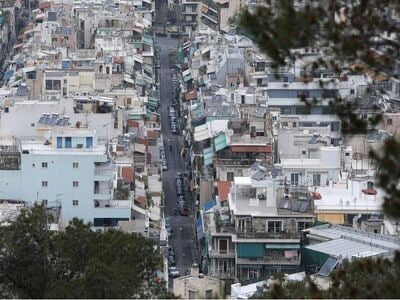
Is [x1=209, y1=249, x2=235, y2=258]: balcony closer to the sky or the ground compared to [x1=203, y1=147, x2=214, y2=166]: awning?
closer to the ground

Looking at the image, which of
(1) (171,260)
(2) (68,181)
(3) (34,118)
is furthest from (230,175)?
(2) (68,181)

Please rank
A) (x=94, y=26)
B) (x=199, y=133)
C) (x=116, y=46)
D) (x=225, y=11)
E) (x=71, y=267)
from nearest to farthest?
(x=71, y=267)
(x=199, y=133)
(x=116, y=46)
(x=94, y=26)
(x=225, y=11)

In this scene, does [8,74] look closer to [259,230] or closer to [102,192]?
[102,192]

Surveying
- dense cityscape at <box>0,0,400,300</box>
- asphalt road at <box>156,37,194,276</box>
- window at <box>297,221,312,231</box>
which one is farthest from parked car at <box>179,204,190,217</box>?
window at <box>297,221,312,231</box>

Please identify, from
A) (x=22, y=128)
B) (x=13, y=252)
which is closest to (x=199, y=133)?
(x=22, y=128)

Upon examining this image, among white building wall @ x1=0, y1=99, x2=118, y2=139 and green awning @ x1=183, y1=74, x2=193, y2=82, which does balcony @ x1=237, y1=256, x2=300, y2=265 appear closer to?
white building wall @ x1=0, y1=99, x2=118, y2=139

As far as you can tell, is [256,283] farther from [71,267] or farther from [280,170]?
[71,267]
